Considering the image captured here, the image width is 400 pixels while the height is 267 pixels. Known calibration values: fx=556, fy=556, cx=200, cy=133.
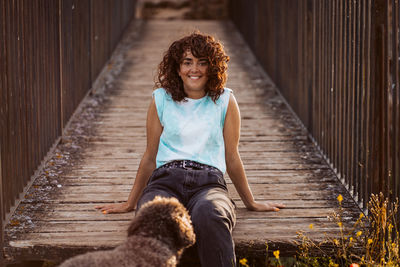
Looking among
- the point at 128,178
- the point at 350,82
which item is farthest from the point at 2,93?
the point at 350,82

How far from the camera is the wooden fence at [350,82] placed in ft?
11.5

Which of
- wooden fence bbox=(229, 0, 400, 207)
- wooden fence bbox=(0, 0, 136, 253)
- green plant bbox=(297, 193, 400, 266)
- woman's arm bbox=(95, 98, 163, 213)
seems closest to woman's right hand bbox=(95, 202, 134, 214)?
woman's arm bbox=(95, 98, 163, 213)

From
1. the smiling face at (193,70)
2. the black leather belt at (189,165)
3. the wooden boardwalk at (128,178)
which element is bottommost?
the wooden boardwalk at (128,178)

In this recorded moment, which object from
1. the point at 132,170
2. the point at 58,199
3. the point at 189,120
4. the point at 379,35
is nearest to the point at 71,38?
the point at 132,170

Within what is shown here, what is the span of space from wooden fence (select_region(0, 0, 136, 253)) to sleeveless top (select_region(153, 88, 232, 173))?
3.28ft

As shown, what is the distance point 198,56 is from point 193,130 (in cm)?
46

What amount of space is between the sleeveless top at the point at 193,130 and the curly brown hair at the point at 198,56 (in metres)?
0.05

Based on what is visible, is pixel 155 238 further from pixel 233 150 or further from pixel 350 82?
pixel 350 82

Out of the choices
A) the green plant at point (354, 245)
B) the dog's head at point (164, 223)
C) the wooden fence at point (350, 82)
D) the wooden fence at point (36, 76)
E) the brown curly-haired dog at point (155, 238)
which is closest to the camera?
the brown curly-haired dog at point (155, 238)

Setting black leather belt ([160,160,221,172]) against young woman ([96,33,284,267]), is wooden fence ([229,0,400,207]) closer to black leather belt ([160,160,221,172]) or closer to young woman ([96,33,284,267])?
young woman ([96,33,284,267])

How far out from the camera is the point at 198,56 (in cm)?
347

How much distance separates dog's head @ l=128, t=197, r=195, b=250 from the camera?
2.68 m

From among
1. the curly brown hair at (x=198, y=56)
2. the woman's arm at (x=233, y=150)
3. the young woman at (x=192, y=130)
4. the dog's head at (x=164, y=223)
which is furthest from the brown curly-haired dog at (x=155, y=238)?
the curly brown hair at (x=198, y=56)

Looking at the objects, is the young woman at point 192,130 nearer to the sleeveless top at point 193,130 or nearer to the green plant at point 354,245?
the sleeveless top at point 193,130
